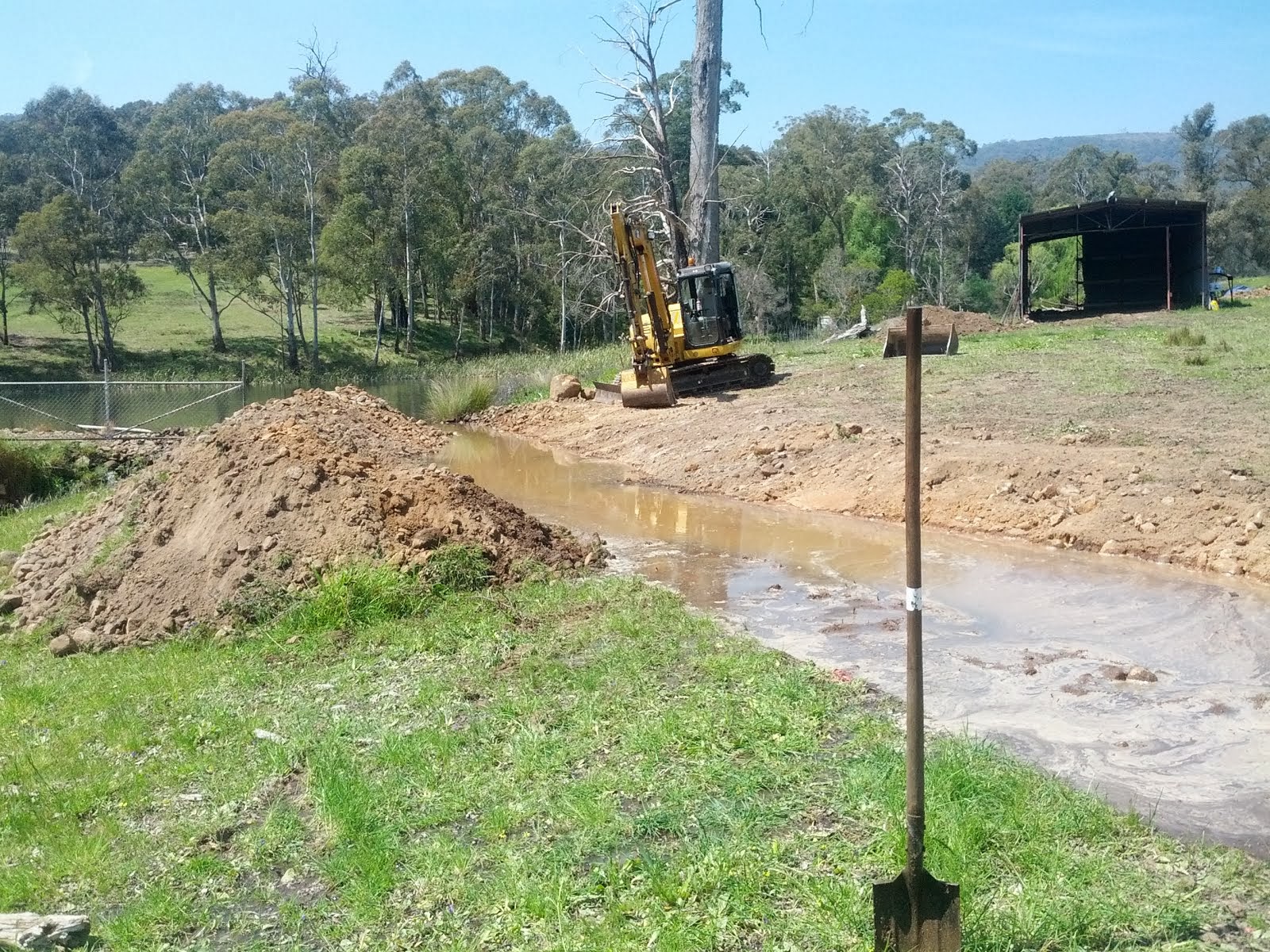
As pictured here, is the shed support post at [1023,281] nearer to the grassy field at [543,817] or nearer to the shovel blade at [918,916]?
the grassy field at [543,817]

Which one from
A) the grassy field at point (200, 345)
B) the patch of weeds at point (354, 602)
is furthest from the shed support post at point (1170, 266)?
the patch of weeds at point (354, 602)

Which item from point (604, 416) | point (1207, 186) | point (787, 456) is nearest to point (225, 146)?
point (604, 416)

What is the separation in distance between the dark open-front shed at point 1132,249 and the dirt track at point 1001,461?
856 inches

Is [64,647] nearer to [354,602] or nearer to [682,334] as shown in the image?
[354,602]

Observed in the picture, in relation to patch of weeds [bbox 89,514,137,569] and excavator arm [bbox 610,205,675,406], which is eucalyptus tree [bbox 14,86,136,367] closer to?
excavator arm [bbox 610,205,675,406]

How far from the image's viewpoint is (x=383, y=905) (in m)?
4.73

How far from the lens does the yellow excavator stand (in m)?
23.9

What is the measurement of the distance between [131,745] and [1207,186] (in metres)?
97.8

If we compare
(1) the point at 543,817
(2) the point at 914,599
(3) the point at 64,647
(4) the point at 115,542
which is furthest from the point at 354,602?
(2) the point at 914,599

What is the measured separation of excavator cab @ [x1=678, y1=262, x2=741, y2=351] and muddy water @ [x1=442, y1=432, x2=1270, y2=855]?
9.80 meters

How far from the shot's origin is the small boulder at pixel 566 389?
29141 millimetres

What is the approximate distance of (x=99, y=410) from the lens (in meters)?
25.0

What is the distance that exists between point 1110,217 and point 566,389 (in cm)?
2399

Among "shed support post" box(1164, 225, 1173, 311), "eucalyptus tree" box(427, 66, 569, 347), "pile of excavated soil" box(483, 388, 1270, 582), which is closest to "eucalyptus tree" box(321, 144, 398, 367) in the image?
"eucalyptus tree" box(427, 66, 569, 347)
